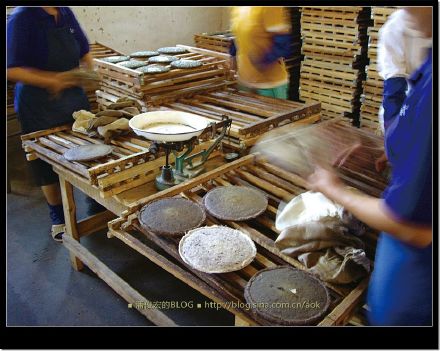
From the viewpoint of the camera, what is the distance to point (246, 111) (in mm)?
3396

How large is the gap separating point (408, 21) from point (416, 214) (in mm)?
594

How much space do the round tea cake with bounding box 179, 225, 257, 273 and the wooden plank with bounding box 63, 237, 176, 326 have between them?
1.31 ft

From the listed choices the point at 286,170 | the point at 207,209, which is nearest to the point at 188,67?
the point at 286,170

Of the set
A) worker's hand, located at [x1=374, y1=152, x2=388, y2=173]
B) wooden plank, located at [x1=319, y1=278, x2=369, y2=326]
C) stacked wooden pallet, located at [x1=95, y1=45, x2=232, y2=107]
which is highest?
stacked wooden pallet, located at [x1=95, y1=45, x2=232, y2=107]

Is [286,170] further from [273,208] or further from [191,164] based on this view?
[191,164]

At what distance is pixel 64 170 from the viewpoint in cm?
254

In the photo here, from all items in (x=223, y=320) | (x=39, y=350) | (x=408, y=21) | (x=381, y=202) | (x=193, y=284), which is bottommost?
(x=223, y=320)

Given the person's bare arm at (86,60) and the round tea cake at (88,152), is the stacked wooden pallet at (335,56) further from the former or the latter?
the round tea cake at (88,152)

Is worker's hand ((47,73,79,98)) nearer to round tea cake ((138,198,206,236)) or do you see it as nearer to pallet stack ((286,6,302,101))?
round tea cake ((138,198,206,236))

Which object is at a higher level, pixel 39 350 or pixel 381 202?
pixel 381 202

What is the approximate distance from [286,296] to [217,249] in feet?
1.10

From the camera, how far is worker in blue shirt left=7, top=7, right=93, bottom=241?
259cm

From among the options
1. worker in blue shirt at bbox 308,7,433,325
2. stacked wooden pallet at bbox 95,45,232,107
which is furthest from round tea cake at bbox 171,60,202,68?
worker in blue shirt at bbox 308,7,433,325

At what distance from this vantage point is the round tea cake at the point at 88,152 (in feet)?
8.12
